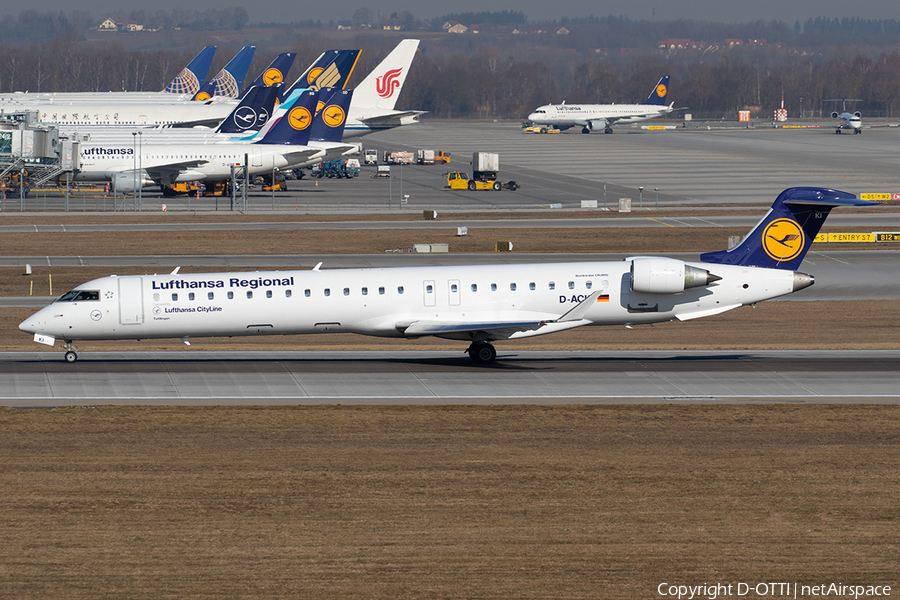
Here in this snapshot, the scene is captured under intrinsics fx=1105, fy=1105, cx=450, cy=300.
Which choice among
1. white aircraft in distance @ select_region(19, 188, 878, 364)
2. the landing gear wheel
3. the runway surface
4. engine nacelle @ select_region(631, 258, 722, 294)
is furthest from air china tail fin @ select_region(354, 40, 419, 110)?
engine nacelle @ select_region(631, 258, 722, 294)

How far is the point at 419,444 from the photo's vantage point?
29250 mm

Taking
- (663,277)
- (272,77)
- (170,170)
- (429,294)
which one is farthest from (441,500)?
(272,77)

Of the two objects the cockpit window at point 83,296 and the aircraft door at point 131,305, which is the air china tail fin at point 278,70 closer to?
the cockpit window at point 83,296

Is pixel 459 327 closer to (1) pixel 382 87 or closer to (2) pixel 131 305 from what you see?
(2) pixel 131 305

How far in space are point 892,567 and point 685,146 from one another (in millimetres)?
150781

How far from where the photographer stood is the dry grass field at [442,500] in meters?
20.2

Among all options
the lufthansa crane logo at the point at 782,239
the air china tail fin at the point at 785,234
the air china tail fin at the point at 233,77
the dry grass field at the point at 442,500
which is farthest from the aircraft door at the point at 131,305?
the air china tail fin at the point at 233,77

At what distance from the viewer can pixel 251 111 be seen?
111000mm

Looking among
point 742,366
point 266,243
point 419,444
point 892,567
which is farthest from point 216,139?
point 892,567

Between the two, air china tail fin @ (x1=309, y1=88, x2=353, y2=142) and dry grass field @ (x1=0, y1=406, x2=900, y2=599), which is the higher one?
air china tail fin @ (x1=309, y1=88, x2=353, y2=142)

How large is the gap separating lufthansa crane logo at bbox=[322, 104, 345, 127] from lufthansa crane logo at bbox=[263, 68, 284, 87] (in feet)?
136

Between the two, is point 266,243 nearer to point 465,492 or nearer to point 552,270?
point 552,270

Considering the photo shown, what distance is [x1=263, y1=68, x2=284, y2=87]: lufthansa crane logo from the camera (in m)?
147

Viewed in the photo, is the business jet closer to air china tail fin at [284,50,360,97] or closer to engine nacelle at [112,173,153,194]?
engine nacelle at [112,173,153,194]
